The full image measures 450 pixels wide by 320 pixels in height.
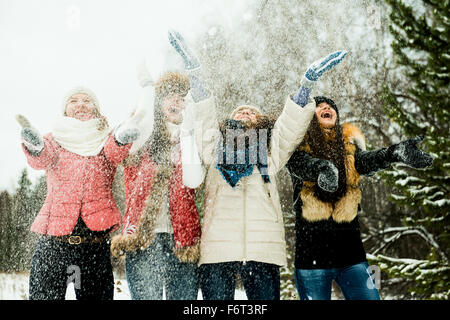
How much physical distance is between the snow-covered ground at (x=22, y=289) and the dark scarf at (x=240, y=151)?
1.88 feet

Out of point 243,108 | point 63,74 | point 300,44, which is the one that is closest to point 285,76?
point 300,44

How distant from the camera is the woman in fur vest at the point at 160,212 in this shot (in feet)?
7.08

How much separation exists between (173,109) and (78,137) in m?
0.46

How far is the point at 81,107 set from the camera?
2324mm

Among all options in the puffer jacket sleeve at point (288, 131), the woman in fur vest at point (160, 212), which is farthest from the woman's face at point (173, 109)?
the puffer jacket sleeve at point (288, 131)

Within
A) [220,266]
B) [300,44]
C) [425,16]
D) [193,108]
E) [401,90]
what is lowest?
[220,266]

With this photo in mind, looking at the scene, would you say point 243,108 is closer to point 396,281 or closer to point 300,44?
point 300,44

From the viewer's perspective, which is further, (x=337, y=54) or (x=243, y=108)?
(x=243, y=108)

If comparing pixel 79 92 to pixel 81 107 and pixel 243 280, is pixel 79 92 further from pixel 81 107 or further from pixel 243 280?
pixel 243 280

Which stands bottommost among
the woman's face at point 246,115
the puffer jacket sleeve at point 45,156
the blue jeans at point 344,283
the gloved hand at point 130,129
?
the blue jeans at point 344,283

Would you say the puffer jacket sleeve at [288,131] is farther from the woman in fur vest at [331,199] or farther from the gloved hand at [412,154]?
the gloved hand at [412,154]

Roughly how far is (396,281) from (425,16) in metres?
2.72

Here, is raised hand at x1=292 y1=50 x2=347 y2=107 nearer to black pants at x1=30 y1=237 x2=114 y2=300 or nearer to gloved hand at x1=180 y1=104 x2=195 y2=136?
gloved hand at x1=180 y1=104 x2=195 y2=136
